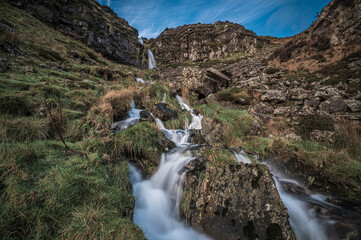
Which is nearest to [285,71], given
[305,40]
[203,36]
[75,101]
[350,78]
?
[350,78]

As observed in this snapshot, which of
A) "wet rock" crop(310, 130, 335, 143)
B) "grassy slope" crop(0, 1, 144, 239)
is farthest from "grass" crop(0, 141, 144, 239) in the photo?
"wet rock" crop(310, 130, 335, 143)

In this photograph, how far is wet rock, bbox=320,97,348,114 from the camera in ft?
22.5

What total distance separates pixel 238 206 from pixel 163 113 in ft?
19.2

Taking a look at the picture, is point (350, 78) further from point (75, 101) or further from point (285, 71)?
point (75, 101)

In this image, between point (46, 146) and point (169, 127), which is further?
point (169, 127)

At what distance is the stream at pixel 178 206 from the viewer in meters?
2.48

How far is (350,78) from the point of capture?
31.2ft

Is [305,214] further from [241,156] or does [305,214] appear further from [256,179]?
[241,156]

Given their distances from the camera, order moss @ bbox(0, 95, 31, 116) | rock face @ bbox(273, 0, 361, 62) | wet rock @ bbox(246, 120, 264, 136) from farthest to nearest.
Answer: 1. rock face @ bbox(273, 0, 361, 62)
2. wet rock @ bbox(246, 120, 264, 136)
3. moss @ bbox(0, 95, 31, 116)

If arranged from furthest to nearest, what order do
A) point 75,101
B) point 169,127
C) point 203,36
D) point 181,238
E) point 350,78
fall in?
point 203,36 → point 350,78 → point 169,127 → point 75,101 → point 181,238

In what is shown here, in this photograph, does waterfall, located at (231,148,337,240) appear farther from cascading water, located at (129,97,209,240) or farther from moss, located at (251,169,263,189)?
cascading water, located at (129,97,209,240)

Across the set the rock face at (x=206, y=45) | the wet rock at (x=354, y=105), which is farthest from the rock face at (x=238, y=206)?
the rock face at (x=206, y=45)

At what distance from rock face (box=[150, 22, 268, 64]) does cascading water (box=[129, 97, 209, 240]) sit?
4431 centimetres

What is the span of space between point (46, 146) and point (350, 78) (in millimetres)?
16519
